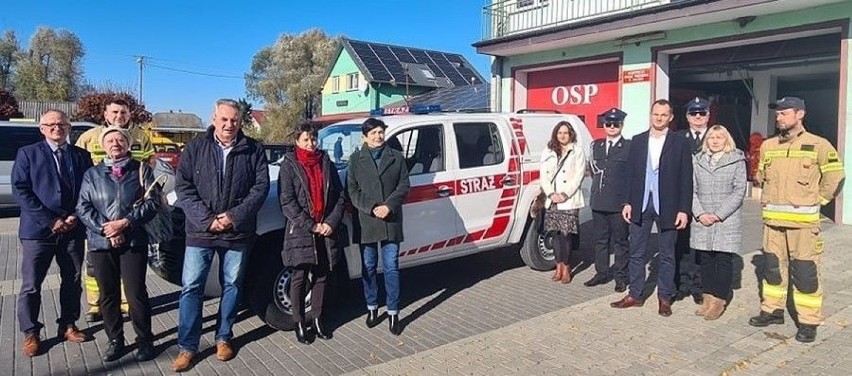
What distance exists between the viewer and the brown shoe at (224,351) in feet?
14.6

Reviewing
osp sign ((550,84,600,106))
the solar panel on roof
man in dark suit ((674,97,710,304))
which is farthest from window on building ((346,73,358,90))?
man in dark suit ((674,97,710,304))

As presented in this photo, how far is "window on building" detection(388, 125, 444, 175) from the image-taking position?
6.00m

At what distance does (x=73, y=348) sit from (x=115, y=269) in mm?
808

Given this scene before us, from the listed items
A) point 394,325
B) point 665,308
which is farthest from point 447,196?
point 665,308

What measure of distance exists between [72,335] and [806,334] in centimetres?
558

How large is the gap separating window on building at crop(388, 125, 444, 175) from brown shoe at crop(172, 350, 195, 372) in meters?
→ 2.55

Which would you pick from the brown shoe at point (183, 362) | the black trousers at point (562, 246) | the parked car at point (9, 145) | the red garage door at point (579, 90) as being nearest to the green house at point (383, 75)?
the red garage door at point (579, 90)

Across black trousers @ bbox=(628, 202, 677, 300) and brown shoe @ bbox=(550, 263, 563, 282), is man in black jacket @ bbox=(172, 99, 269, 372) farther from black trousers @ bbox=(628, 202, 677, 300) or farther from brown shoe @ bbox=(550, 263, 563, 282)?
brown shoe @ bbox=(550, 263, 563, 282)

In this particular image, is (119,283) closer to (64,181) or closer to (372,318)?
(64,181)

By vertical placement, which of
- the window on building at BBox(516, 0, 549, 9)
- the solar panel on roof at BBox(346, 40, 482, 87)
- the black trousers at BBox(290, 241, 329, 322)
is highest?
the solar panel on roof at BBox(346, 40, 482, 87)

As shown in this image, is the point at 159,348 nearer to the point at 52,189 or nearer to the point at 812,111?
the point at 52,189

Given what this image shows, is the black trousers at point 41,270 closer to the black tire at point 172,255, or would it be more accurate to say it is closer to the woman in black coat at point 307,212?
Result: the black tire at point 172,255

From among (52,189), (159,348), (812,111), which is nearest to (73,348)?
(159,348)

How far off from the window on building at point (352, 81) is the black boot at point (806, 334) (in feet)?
110
